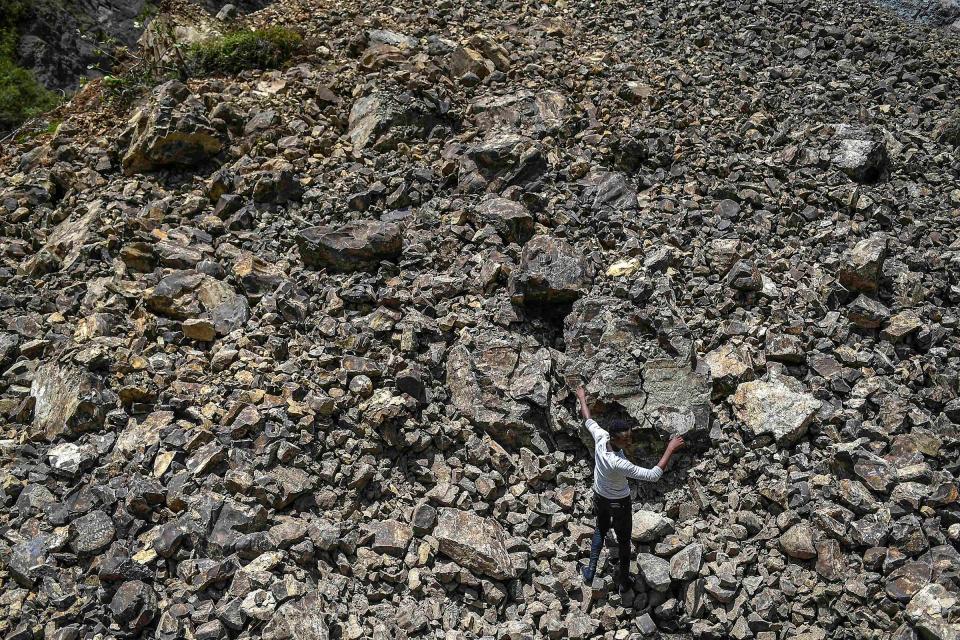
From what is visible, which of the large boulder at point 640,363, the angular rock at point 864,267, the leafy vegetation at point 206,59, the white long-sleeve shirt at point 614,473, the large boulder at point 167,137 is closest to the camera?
the white long-sleeve shirt at point 614,473

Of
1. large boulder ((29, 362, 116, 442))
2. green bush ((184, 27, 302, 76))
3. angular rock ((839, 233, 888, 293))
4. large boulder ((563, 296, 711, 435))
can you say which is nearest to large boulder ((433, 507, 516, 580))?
large boulder ((563, 296, 711, 435))

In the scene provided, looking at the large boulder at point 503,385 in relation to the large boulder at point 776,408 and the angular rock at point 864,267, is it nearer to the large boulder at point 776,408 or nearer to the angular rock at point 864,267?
the large boulder at point 776,408

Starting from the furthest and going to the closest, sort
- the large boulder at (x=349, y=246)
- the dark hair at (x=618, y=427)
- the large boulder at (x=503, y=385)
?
the large boulder at (x=349, y=246) → the large boulder at (x=503, y=385) → the dark hair at (x=618, y=427)

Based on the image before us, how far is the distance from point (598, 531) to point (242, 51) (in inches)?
425

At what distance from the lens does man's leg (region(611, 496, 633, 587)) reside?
574 centimetres

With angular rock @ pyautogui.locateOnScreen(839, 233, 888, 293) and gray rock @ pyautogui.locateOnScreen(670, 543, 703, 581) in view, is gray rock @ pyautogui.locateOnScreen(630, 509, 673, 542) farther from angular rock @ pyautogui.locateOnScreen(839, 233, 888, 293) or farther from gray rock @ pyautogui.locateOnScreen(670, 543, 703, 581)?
angular rock @ pyautogui.locateOnScreen(839, 233, 888, 293)

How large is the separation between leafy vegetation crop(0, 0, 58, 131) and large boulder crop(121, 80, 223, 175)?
5926 mm

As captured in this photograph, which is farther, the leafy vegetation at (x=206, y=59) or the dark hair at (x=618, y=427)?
the leafy vegetation at (x=206, y=59)

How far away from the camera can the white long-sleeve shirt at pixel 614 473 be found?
5.48 meters

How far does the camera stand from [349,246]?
27.6ft

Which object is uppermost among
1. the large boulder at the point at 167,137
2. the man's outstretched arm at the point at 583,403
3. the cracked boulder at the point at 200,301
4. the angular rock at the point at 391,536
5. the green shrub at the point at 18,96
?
the large boulder at the point at 167,137

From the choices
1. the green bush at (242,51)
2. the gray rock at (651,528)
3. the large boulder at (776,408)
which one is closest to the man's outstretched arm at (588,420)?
the gray rock at (651,528)

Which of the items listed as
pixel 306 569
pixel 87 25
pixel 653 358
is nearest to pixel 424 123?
pixel 653 358

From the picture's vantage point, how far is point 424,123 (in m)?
10.4
